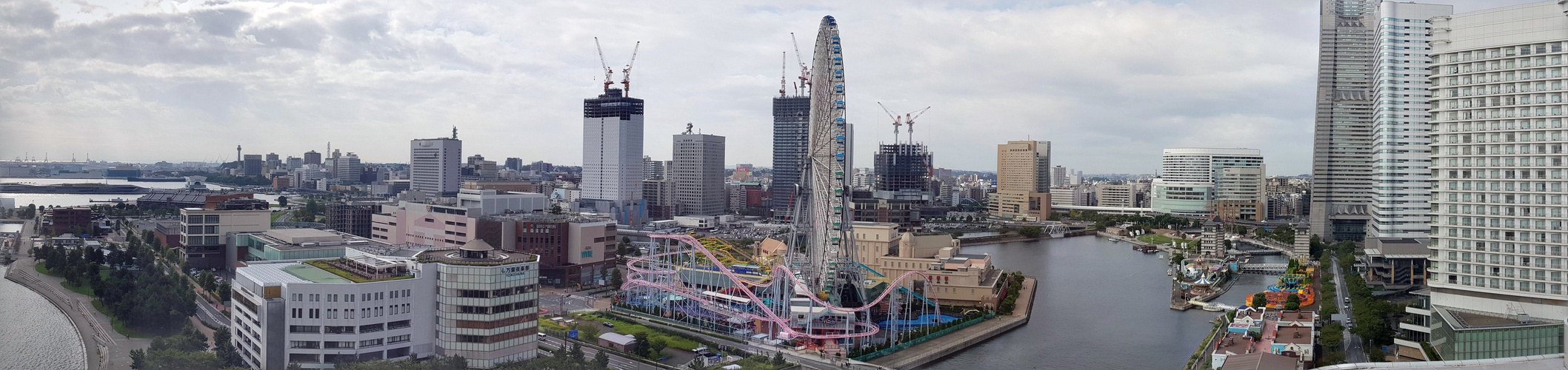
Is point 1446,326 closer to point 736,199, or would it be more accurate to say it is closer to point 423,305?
point 423,305

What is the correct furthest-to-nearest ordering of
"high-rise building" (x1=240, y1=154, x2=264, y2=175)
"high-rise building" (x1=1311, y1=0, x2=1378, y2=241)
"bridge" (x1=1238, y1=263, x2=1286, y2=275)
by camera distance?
"high-rise building" (x1=240, y1=154, x2=264, y2=175) → "high-rise building" (x1=1311, y1=0, x2=1378, y2=241) → "bridge" (x1=1238, y1=263, x2=1286, y2=275)

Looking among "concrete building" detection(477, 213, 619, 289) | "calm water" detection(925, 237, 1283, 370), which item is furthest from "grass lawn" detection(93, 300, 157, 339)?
"calm water" detection(925, 237, 1283, 370)

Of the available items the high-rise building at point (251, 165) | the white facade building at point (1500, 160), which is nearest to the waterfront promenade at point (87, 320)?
the white facade building at point (1500, 160)

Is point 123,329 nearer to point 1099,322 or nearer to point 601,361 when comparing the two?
point 601,361

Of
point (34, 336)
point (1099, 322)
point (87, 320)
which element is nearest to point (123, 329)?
point (34, 336)

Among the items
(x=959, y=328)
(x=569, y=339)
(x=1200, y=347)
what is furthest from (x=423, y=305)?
(x=1200, y=347)

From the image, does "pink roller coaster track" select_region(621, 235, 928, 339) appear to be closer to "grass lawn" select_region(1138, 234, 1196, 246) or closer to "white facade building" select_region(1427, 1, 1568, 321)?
"white facade building" select_region(1427, 1, 1568, 321)
